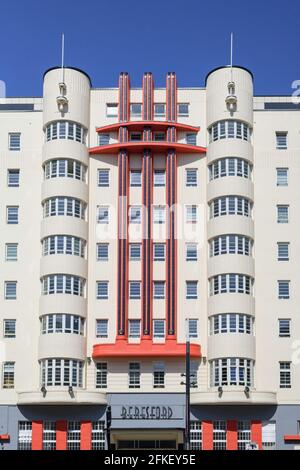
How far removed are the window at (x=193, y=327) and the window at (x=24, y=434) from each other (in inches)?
573

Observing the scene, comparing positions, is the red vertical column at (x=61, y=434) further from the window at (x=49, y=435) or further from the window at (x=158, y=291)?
the window at (x=158, y=291)

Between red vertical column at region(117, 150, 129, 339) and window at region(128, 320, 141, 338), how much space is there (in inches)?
34.4

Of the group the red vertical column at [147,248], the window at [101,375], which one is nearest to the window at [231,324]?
the red vertical column at [147,248]

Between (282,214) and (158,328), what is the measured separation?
14165mm

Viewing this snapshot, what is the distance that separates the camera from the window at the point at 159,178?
67500 mm

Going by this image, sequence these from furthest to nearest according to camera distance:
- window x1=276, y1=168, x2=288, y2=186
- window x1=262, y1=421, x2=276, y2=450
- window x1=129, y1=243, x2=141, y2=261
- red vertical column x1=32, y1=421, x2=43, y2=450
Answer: window x1=276, y1=168, x2=288, y2=186
window x1=129, y1=243, x2=141, y2=261
window x1=262, y1=421, x2=276, y2=450
red vertical column x1=32, y1=421, x2=43, y2=450

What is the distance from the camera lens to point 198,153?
67.6 m

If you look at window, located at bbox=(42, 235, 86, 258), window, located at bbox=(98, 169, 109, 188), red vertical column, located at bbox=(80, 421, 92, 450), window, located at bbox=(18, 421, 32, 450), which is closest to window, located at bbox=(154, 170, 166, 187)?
window, located at bbox=(98, 169, 109, 188)

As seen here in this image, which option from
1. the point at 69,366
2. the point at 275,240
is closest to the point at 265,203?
the point at 275,240

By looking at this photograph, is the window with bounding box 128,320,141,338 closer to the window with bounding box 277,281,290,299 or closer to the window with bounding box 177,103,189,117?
the window with bounding box 277,281,290,299

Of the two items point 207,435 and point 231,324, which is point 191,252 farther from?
point 207,435

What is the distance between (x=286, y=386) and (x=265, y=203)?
15.2m

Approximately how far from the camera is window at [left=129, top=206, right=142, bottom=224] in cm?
6662
